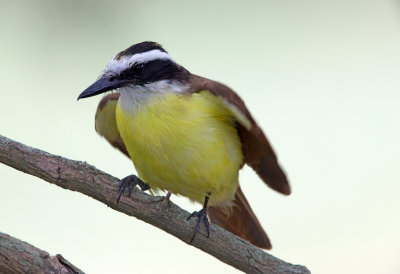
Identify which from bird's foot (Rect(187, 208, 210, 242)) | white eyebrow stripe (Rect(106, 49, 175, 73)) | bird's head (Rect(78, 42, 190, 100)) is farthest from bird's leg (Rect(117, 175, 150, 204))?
white eyebrow stripe (Rect(106, 49, 175, 73))

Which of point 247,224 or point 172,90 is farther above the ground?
point 172,90

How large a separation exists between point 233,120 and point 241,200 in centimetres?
78

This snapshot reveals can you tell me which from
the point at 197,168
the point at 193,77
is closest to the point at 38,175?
the point at 197,168

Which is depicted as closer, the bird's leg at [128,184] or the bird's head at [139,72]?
the bird's leg at [128,184]

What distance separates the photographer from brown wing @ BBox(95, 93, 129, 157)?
156 inches

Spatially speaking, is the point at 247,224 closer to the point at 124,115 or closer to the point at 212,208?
the point at 212,208

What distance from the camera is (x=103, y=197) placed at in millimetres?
3191

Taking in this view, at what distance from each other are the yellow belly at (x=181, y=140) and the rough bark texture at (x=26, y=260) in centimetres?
87

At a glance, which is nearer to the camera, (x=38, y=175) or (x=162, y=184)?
(x=38, y=175)

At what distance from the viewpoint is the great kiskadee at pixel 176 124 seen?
11.1 ft

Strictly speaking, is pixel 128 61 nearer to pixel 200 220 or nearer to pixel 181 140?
pixel 181 140

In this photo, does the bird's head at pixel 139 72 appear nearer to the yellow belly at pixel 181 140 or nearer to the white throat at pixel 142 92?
the white throat at pixel 142 92

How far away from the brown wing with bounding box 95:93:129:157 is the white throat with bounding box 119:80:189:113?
1.44 ft

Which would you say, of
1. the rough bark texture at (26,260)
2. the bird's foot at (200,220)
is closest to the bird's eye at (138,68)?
the bird's foot at (200,220)
